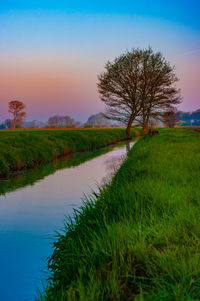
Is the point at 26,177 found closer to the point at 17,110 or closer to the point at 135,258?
the point at 135,258

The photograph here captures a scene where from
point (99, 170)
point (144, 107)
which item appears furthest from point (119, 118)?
point (99, 170)

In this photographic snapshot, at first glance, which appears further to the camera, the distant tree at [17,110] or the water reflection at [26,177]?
the distant tree at [17,110]

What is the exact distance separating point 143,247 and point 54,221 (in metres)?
3.52

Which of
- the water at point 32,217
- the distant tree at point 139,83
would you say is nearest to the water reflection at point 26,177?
the water at point 32,217

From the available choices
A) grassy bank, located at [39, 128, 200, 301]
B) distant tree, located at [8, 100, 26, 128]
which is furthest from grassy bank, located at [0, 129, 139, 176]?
distant tree, located at [8, 100, 26, 128]

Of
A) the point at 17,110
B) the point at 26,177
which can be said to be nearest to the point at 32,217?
the point at 26,177

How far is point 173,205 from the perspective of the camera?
397 cm

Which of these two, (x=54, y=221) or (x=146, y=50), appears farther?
(x=146, y=50)

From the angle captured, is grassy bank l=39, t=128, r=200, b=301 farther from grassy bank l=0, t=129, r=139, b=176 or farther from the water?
grassy bank l=0, t=129, r=139, b=176

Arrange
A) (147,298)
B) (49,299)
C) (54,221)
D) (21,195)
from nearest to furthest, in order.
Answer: (147,298)
(49,299)
(54,221)
(21,195)

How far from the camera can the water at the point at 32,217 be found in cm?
364

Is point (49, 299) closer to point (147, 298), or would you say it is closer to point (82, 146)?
point (147, 298)

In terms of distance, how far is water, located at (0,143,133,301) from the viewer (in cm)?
364

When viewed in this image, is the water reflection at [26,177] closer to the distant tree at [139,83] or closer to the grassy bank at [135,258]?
the grassy bank at [135,258]
